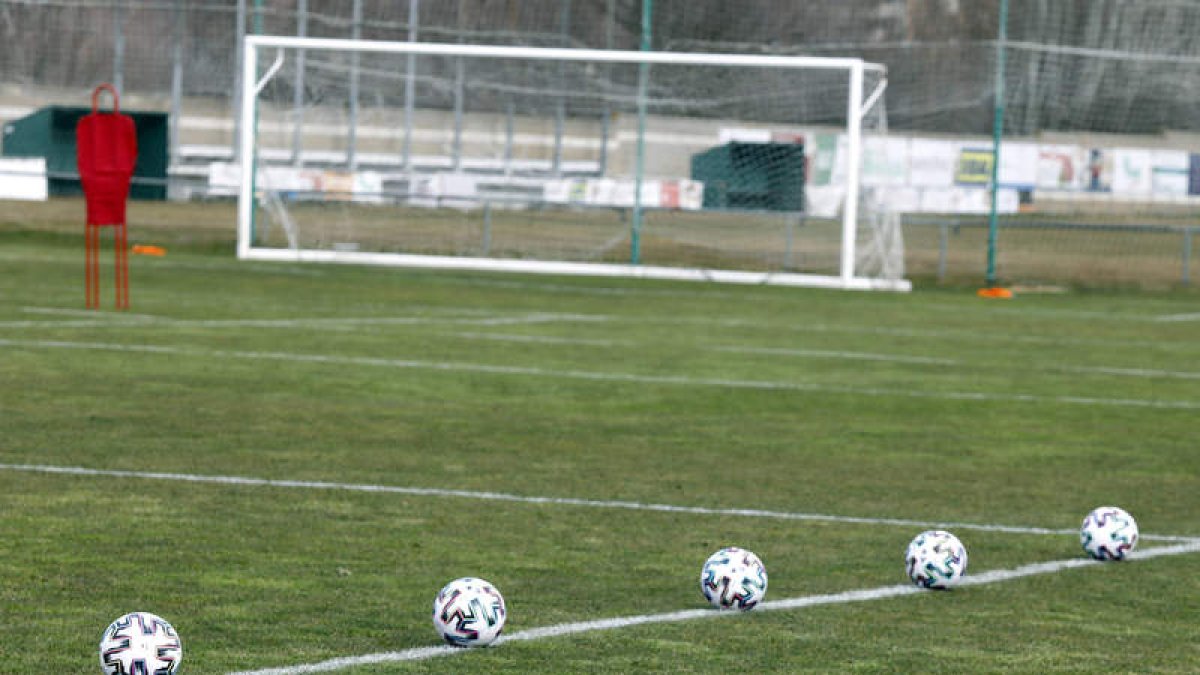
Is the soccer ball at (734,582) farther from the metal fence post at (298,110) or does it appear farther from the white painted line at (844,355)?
the metal fence post at (298,110)

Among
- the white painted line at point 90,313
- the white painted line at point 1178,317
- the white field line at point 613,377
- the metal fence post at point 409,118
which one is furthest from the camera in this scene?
the metal fence post at point 409,118

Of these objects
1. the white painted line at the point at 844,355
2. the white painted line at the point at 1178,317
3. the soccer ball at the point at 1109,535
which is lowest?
the white painted line at the point at 1178,317

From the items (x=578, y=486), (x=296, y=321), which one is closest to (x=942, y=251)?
(x=296, y=321)

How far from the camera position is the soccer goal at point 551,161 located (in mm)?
30297

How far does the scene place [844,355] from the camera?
18484mm

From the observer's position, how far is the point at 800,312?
2408cm

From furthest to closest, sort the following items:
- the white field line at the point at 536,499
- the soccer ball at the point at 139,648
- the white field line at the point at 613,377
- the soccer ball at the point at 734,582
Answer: the white field line at the point at 613,377 → the white field line at the point at 536,499 → the soccer ball at the point at 734,582 → the soccer ball at the point at 139,648

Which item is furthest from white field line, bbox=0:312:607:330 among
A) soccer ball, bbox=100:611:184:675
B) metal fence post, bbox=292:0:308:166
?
soccer ball, bbox=100:611:184:675

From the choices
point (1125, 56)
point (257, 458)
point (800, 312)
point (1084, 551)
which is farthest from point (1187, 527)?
point (1125, 56)

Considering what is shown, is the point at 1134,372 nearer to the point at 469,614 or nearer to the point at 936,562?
the point at 936,562

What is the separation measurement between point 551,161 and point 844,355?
15.0 meters

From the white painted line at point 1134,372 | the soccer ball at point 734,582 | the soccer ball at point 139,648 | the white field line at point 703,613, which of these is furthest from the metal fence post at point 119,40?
the soccer ball at point 139,648

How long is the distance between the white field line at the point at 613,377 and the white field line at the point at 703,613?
6345 mm

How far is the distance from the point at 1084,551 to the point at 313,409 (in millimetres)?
5845
